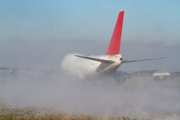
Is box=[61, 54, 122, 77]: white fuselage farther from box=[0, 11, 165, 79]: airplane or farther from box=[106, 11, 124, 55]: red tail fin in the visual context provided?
box=[106, 11, 124, 55]: red tail fin

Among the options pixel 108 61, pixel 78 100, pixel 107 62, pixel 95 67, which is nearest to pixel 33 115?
pixel 78 100

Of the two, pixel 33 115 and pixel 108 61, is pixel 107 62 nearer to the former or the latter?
pixel 108 61

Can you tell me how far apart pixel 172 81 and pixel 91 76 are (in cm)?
1368

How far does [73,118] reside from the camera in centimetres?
1074

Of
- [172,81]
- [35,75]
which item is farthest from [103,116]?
[172,81]

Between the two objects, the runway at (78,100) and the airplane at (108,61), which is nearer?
the runway at (78,100)

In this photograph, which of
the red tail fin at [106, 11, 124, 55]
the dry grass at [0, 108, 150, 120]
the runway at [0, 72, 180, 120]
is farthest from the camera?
the red tail fin at [106, 11, 124, 55]

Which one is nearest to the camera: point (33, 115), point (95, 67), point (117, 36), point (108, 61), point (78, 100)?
point (33, 115)

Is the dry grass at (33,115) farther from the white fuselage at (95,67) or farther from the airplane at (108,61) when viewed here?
the white fuselage at (95,67)

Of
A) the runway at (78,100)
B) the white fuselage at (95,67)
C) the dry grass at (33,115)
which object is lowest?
the dry grass at (33,115)

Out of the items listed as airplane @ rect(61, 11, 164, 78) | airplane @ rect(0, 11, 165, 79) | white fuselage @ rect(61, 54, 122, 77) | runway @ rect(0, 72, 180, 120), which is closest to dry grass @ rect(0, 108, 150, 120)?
runway @ rect(0, 72, 180, 120)

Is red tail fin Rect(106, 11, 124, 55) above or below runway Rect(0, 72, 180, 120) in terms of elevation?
above

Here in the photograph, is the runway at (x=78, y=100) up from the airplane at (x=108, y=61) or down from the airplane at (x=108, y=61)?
down

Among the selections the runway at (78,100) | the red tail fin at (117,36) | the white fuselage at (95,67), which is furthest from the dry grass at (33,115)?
the red tail fin at (117,36)
